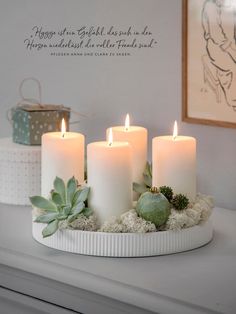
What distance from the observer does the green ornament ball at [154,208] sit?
3.37ft

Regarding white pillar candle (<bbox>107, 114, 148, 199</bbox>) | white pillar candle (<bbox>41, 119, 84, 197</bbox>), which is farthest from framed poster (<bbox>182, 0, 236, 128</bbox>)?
white pillar candle (<bbox>41, 119, 84, 197</bbox>)

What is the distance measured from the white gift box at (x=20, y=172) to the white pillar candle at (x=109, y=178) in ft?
0.90

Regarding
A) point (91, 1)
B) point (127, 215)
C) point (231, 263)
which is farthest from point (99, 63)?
point (231, 263)

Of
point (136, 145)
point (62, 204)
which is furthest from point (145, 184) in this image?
point (62, 204)

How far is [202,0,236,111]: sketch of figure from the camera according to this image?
1.21 metres

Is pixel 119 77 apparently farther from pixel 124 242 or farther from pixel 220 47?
pixel 124 242

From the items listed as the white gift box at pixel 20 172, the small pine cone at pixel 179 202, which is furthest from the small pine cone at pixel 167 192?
the white gift box at pixel 20 172

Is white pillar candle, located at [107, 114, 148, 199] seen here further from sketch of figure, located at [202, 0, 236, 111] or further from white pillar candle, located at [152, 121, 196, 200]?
sketch of figure, located at [202, 0, 236, 111]

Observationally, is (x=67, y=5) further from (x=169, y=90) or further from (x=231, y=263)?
(x=231, y=263)

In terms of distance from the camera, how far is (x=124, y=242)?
102cm

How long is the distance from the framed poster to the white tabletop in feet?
0.79

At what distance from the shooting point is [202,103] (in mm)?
1275

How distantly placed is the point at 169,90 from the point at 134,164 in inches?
9.0

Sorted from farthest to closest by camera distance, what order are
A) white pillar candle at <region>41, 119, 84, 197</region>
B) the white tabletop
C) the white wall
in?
1. the white wall
2. white pillar candle at <region>41, 119, 84, 197</region>
3. the white tabletop
